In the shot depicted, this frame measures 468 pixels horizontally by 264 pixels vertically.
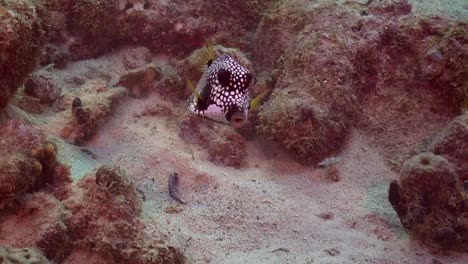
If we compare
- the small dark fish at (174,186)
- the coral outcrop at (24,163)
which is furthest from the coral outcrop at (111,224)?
the small dark fish at (174,186)

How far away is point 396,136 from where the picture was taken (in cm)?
513

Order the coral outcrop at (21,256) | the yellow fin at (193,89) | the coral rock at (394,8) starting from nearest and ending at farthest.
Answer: the yellow fin at (193,89), the coral outcrop at (21,256), the coral rock at (394,8)

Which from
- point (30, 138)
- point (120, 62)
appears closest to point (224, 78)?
point (30, 138)

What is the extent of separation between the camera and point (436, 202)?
3811 mm

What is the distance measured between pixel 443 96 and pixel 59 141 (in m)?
4.33

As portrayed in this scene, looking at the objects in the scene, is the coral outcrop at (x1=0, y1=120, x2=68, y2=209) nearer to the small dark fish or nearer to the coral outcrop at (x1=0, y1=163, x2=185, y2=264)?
the coral outcrop at (x1=0, y1=163, x2=185, y2=264)

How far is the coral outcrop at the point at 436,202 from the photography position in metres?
3.78

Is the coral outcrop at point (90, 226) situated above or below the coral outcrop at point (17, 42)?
below

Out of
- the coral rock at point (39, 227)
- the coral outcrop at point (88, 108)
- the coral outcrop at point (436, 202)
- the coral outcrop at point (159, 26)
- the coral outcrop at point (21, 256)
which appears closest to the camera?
the coral outcrop at point (21, 256)

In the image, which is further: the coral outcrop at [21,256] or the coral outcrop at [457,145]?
the coral outcrop at [457,145]

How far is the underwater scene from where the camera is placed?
3523mm

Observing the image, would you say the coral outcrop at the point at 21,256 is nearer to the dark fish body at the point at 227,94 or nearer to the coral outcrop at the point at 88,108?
the dark fish body at the point at 227,94

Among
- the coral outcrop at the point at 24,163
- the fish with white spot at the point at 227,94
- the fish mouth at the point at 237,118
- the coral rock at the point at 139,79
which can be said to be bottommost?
the coral outcrop at the point at 24,163

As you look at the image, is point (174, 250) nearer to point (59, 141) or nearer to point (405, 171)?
point (59, 141)
